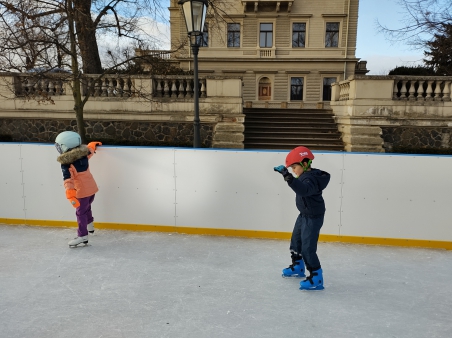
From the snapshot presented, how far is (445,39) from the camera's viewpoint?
1054 cm

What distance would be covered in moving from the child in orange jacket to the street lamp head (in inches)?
108

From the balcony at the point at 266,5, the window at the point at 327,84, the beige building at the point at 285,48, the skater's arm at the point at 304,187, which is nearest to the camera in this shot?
the skater's arm at the point at 304,187

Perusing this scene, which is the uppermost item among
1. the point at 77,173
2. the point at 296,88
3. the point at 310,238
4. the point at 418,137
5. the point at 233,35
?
the point at 233,35

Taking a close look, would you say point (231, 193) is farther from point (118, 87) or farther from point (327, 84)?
point (327, 84)

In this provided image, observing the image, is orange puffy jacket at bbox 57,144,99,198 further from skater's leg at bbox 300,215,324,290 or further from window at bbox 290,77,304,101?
window at bbox 290,77,304,101

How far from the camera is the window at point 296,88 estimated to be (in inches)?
848

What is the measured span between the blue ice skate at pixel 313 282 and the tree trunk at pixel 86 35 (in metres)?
7.50

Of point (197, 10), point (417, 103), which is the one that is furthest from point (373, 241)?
point (417, 103)

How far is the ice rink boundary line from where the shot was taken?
4.16 metres

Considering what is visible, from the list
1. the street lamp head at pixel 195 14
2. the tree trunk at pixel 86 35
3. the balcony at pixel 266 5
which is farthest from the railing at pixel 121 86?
the balcony at pixel 266 5

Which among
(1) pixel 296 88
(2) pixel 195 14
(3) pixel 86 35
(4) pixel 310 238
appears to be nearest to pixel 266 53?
(1) pixel 296 88

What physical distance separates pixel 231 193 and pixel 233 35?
1925 centimetres

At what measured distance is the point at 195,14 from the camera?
5504 mm

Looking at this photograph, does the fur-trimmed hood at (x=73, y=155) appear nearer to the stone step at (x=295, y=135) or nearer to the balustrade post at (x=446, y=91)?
the stone step at (x=295, y=135)
